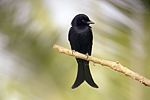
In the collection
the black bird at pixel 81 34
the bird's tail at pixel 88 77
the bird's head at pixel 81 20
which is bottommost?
the bird's tail at pixel 88 77

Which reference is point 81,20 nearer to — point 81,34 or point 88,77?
point 81,34

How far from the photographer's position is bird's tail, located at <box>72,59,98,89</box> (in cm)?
127

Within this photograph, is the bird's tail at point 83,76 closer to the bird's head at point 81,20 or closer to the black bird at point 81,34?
the black bird at point 81,34

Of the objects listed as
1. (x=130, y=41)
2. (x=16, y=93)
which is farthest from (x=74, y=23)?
(x=16, y=93)

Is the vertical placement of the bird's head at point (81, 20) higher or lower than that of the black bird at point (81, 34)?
higher

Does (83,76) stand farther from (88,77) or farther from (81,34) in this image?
(81,34)

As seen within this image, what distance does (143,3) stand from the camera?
1.66 m

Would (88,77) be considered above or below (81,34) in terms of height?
below

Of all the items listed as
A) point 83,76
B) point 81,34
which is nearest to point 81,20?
point 81,34

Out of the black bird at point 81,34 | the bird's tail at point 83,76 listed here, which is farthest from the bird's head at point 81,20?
the bird's tail at point 83,76

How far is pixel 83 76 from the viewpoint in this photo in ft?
4.58

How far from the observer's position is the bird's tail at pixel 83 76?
1.27 meters

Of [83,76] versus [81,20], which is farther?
[81,20]

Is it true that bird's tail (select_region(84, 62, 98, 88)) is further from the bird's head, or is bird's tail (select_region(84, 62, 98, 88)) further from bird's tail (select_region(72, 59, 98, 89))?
the bird's head
